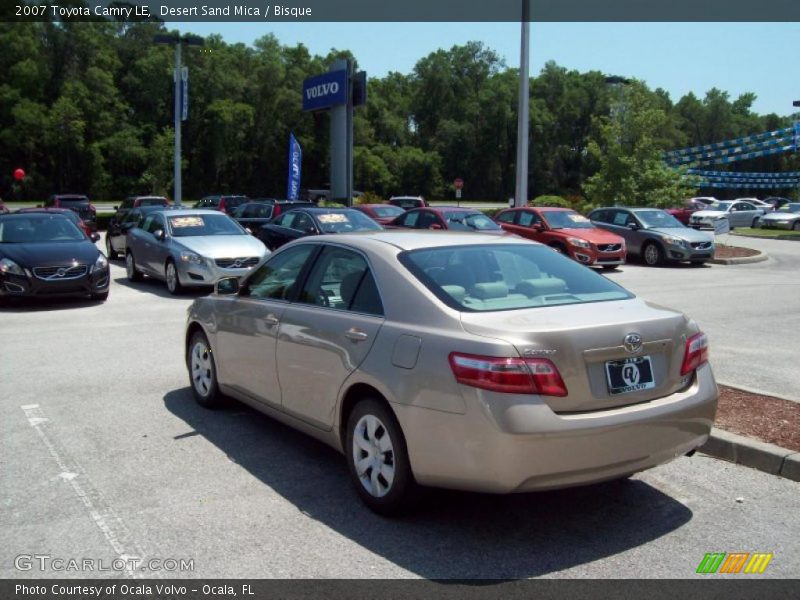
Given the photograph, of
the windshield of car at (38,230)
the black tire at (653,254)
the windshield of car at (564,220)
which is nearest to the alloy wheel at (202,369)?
the windshield of car at (38,230)

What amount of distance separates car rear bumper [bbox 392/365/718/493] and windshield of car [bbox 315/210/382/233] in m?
13.6

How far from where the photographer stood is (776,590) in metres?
3.77

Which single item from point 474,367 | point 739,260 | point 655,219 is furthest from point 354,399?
point 739,260

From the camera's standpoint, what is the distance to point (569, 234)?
19.3m

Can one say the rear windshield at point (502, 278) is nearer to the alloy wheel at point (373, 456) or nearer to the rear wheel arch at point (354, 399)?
the rear wheel arch at point (354, 399)

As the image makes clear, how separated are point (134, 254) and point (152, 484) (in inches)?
485

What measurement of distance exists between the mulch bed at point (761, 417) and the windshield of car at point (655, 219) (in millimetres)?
15844

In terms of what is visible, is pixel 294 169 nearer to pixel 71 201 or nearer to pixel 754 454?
pixel 71 201

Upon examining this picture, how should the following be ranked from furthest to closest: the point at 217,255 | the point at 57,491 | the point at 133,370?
1. the point at 217,255
2. the point at 133,370
3. the point at 57,491

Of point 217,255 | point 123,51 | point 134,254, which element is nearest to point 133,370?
point 217,255

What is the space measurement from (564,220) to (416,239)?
15618mm

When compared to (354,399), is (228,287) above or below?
above

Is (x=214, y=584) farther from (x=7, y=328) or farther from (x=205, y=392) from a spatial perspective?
(x=7, y=328)

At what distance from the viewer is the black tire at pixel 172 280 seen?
1455 centimetres
